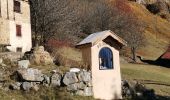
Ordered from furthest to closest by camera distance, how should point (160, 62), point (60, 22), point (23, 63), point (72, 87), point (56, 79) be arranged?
point (160, 62) → point (60, 22) → point (23, 63) → point (72, 87) → point (56, 79)

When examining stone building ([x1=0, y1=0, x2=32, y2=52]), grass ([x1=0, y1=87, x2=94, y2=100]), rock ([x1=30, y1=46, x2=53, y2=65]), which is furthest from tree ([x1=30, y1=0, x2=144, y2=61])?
grass ([x1=0, y1=87, x2=94, y2=100])

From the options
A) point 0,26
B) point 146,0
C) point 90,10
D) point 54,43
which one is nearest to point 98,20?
point 90,10

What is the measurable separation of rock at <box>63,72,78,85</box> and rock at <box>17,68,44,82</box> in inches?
60.6

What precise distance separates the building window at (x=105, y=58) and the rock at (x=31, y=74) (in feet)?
14.9

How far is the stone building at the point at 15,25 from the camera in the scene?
163ft

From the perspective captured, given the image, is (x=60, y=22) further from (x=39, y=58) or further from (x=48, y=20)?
(x=39, y=58)

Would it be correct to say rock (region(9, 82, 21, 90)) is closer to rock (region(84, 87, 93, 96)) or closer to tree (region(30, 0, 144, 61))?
rock (region(84, 87, 93, 96))

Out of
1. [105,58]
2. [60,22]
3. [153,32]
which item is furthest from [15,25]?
[153,32]

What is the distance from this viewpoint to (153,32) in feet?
368

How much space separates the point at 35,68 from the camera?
30375mm

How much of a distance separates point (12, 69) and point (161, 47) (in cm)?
7098

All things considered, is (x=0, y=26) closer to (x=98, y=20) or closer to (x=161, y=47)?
(x=98, y=20)

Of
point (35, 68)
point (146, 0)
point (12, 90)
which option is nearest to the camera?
point (12, 90)

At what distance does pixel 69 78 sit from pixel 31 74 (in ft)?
8.42
